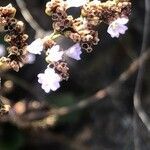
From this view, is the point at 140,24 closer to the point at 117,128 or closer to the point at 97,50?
the point at 97,50

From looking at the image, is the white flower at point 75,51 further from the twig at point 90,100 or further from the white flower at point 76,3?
the twig at point 90,100

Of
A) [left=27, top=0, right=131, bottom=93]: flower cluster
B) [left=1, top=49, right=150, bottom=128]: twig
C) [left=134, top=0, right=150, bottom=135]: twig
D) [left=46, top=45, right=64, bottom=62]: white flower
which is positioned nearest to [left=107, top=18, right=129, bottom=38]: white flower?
[left=27, top=0, right=131, bottom=93]: flower cluster

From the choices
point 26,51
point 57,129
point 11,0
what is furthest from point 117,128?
point 26,51

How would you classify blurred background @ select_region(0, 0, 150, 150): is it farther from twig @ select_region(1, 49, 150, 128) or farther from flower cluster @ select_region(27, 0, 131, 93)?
flower cluster @ select_region(27, 0, 131, 93)

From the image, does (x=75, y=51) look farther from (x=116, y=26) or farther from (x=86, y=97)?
(x=86, y=97)

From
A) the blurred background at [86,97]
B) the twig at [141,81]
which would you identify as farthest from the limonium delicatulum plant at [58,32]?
the blurred background at [86,97]

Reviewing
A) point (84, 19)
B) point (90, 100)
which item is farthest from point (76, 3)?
point (90, 100)
